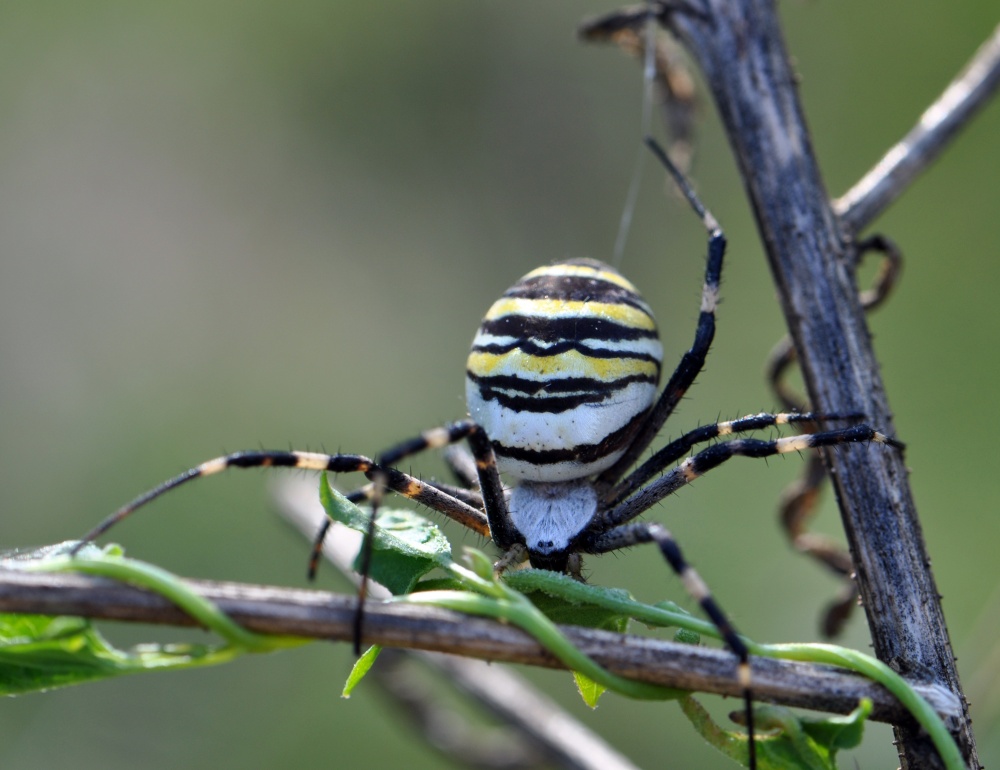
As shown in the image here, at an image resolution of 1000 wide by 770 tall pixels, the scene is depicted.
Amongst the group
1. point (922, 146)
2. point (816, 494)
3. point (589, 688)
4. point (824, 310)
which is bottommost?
point (816, 494)

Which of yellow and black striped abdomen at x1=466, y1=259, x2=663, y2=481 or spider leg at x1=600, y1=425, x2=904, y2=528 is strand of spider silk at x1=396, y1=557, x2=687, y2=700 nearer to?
spider leg at x1=600, y1=425, x2=904, y2=528

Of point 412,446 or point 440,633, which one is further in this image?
point 412,446

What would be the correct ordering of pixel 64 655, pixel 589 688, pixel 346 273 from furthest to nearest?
pixel 346 273 < pixel 589 688 < pixel 64 655

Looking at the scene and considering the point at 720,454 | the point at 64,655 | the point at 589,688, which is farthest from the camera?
the point at 720,454

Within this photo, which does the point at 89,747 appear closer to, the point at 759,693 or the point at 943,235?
the point at 759,693

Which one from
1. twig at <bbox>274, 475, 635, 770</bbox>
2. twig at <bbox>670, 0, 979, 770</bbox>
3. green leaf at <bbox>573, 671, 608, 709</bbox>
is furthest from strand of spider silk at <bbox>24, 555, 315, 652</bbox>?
twig at <bbox>670, 0, 979, 770</bbox>

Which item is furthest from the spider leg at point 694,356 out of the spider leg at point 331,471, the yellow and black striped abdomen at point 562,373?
the spider leg at point 331,471

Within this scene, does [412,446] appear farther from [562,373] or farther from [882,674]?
[882,674]

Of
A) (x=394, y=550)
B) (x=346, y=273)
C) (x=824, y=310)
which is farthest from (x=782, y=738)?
(x=346, y=273)
